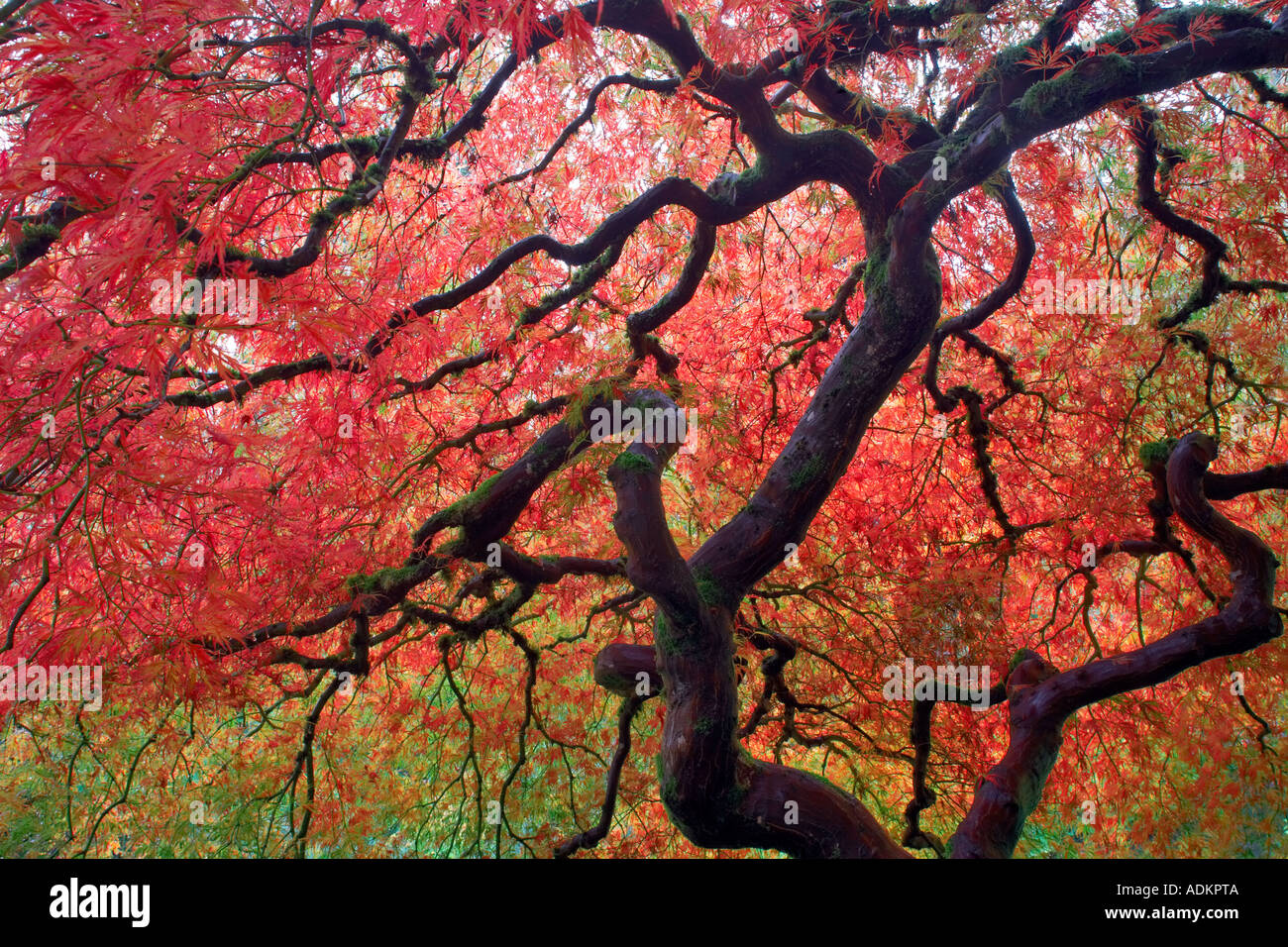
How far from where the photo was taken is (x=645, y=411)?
226 cm

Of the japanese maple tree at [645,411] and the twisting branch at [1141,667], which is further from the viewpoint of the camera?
the twisting branch at [1141,667]

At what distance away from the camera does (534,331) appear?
2.87m

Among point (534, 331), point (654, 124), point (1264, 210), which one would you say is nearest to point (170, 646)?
point (534, 331)

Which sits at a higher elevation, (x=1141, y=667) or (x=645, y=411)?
(x=645, y=411)

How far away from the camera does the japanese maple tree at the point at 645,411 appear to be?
1650 mm

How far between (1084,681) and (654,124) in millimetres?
2624

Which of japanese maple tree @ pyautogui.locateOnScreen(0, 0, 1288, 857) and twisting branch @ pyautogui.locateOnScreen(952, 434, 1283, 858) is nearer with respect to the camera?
japanese maple tree @ pyautogui.locateOnScreen(0, 0, 1288, 857)

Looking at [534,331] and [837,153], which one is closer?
[837,153]

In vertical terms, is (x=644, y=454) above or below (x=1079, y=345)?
below

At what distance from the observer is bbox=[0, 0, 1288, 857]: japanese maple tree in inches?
65.0

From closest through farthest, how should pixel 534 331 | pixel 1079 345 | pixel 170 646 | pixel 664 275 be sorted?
pixel 170 646 < pixel 534 331 < pixel 1079 345 < pixel 664 275
